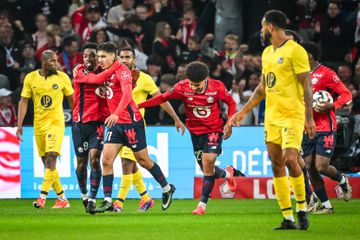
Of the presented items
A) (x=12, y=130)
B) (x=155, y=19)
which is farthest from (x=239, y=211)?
(x=155, y=19)

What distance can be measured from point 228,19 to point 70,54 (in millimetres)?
3653

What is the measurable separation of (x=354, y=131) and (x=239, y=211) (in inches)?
179

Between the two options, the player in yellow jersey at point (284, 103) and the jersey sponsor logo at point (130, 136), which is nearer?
the player in yellow jersey at point (284, 103)

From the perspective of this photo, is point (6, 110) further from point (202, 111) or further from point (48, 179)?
point (202, 111)

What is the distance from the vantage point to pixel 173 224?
544 inches

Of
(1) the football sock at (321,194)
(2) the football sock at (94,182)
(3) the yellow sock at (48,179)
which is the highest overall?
Answer: (2) the football sock at (94,182)

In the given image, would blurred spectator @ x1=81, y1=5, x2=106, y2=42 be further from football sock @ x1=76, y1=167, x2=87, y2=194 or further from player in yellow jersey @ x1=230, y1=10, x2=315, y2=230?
player in yellow jersey @ x1=230, y1=10, x2=315, y2=230

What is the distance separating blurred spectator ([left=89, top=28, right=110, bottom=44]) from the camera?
2417cm

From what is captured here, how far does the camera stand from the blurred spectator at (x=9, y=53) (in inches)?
961

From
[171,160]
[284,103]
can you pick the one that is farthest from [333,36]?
[284,103]

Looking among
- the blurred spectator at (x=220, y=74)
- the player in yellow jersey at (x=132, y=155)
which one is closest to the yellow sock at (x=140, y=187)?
the player in yellow jersey at (x=132, y=155)

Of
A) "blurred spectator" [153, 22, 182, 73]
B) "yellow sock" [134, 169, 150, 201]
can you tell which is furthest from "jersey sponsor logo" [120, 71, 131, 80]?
"blurred spectator" [153, 22, 182, 73]

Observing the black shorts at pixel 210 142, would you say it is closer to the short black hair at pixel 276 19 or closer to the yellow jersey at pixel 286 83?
the yellow jersey at pixel 286 83

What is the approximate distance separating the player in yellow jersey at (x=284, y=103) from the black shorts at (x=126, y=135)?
11.3ft
